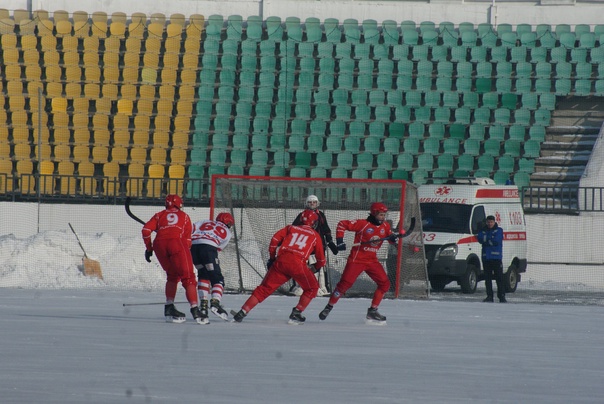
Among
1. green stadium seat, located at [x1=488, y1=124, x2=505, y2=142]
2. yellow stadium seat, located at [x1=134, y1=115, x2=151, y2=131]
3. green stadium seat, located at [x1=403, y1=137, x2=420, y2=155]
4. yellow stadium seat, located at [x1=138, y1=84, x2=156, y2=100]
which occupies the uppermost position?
yellow stadium seat, located at [x1=138, y1=84, x2=156, y2=100]

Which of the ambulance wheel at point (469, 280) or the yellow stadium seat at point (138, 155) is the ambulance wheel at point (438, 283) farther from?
the yellow stadium seat at point (138, 155)

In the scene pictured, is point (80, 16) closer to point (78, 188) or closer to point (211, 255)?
point (78, 188)

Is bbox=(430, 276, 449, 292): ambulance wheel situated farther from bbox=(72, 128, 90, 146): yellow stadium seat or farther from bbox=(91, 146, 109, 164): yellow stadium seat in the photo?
bbox=(72, 128, 90, 146): yellow stadium seat

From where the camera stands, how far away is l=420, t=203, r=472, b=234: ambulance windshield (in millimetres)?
20016

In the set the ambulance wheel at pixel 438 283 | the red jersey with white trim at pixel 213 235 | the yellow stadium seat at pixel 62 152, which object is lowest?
the ambulance wheel at pixel 438 283

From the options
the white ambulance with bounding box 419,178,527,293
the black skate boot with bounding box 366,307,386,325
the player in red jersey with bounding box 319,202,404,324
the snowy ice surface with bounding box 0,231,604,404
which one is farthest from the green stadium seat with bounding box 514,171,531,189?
the black skate boot with bounding box 366,307,386,325

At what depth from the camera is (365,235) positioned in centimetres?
1302

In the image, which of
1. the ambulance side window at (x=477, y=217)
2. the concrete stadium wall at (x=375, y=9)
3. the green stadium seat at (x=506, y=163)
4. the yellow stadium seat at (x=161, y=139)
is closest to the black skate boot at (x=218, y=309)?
the ambulance side window at (x=477, y=217)

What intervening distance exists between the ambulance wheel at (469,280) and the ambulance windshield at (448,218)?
740 millimetres

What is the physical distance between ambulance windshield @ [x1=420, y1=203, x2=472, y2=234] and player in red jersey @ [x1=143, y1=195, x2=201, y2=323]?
864cm

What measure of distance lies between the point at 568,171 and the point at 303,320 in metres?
14.0

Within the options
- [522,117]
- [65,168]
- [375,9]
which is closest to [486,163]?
[522,117]

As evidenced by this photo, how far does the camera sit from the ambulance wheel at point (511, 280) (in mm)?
20255

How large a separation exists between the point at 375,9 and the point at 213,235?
641 inches
